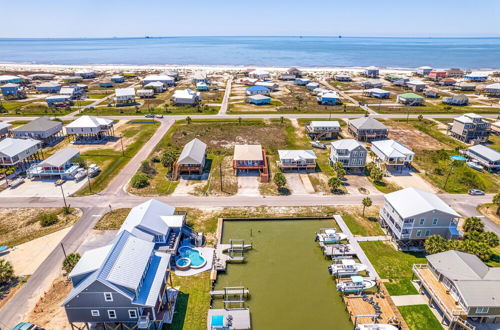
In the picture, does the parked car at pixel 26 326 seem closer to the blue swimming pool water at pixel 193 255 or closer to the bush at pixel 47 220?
the blue swimming pool water at pixel 193 255

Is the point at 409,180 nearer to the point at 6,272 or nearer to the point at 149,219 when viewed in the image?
the point at 149,219

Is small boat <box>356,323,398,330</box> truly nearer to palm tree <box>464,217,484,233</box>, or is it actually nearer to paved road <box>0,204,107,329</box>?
palm tree <box>464,217,484,233</box>

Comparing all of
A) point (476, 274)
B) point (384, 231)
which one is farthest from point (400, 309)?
point (384, 231)

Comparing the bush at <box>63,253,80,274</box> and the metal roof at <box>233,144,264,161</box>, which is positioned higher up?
the metal roof at <box>233,144,264,161</box>

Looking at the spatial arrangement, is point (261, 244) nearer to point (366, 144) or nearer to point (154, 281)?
point (154, 281)

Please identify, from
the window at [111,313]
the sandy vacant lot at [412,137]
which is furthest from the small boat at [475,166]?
the window at [111,313]

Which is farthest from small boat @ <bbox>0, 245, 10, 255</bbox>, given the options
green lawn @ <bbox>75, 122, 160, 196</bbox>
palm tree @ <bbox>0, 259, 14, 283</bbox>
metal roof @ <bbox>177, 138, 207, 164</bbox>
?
metal roof @ <bbox>177, 138, 207, 164</bbox>
